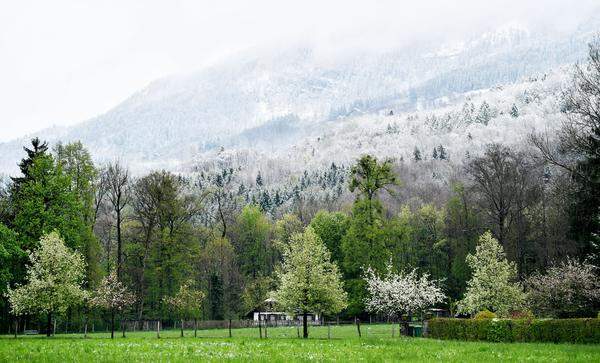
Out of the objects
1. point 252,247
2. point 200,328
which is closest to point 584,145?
→ point 200,328

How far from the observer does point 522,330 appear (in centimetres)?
Answer: 3256

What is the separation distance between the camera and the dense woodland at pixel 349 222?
42.1m

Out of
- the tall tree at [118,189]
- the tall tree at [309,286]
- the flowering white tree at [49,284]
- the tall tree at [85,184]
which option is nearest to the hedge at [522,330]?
the tall tree at [309,286]

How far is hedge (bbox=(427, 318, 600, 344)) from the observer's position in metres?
29.2

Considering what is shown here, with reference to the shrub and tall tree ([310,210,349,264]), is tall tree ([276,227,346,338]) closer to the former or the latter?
the shrub

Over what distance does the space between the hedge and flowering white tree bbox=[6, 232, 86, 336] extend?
28.7 metres

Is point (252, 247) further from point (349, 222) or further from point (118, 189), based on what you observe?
point (118, 189)

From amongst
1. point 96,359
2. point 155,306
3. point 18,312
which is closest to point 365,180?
point 155,306

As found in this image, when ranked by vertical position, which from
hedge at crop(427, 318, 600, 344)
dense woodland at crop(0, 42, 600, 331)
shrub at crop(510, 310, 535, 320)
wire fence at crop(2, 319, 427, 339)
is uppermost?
dense woodland at crop(0, 42, 600, 331)

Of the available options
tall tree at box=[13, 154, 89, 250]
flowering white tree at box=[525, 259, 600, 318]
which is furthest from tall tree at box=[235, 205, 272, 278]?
flowering white tree at box=[525, 259, 600, 318]

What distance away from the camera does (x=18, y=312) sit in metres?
45.8

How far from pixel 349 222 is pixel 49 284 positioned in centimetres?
3394

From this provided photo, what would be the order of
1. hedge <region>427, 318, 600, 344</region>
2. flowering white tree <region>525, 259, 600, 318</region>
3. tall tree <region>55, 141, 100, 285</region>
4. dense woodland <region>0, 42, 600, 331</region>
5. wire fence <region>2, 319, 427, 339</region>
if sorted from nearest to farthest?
hedge <region>427, 318, 600, 344</region>, flowering white tree <region>525, 259, 600, 318</region>, dense woodland <region>0, 42, 600, 331</region>, wire fence <region>2, 319, 427, 339</region>, tall tree <region>55, 141, 100, 285</region>

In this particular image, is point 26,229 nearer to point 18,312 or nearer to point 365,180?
point 18,312
